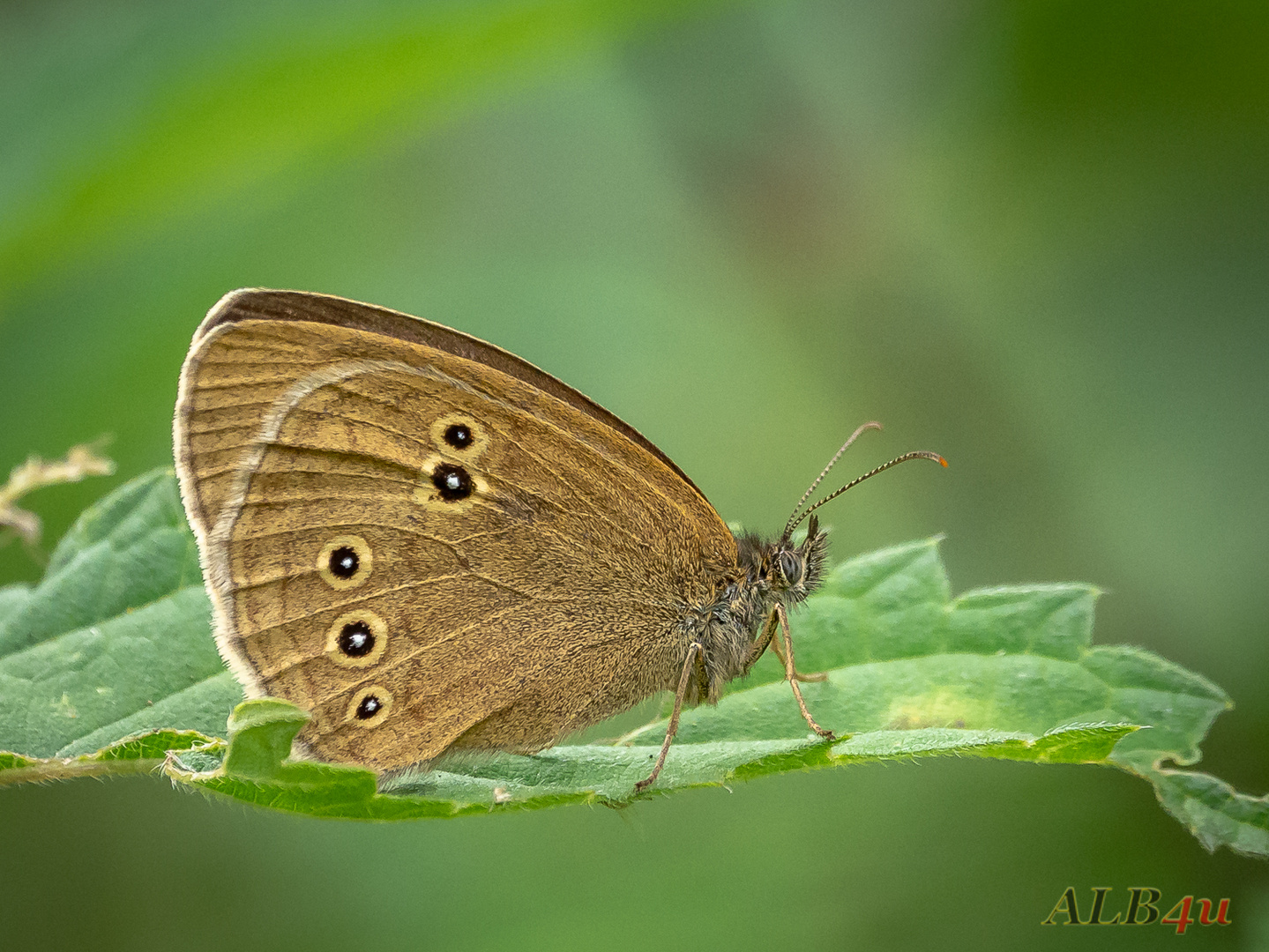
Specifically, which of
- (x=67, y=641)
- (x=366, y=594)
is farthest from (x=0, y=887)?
(x=366, y=594)

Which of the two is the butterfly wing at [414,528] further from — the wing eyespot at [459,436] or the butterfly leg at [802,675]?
the butterfly leg at [802,675]

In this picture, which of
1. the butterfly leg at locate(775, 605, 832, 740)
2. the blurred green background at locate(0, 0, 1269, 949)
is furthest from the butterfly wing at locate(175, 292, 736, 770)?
the blurred green background at locate(0, 0, 1269, 949)

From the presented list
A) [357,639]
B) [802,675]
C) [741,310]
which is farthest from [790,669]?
[741,310]

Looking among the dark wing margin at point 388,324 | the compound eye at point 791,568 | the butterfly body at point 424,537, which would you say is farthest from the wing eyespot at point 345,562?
the compound eye at point 791,568

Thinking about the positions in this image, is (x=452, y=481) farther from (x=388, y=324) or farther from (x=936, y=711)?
(x=936, y=711)

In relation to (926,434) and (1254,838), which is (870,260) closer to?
(926,434)

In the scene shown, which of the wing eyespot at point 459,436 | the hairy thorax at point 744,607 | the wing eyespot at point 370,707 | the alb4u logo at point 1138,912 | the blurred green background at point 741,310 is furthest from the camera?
the blurred green background at point 741,310

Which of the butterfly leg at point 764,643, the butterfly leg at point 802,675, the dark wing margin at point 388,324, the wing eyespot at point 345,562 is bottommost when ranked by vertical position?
the butterfly leg at point 802,675
